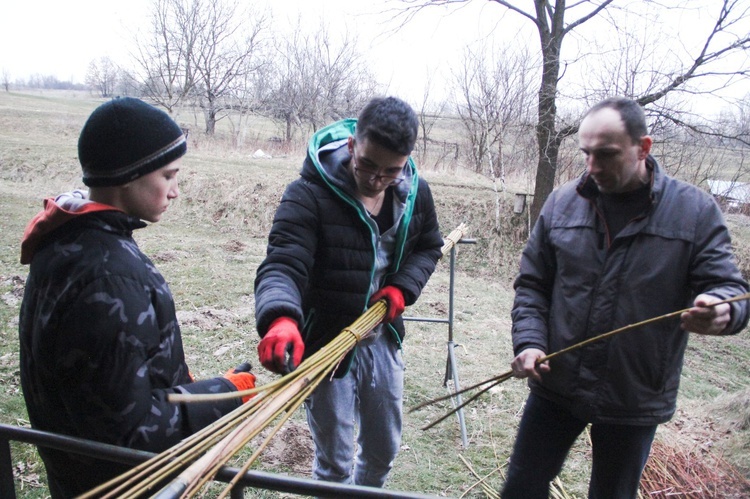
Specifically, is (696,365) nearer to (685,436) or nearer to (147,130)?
(685,436)

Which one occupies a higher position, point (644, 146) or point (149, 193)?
point (644, 146)

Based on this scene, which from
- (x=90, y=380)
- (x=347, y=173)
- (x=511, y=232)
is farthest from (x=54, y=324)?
(x=511, y=232)

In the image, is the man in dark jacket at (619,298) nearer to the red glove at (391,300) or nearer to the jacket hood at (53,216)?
the red glove at (391,300)

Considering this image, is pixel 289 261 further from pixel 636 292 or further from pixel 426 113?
pixel 426 113

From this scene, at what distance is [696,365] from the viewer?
529 centimetres

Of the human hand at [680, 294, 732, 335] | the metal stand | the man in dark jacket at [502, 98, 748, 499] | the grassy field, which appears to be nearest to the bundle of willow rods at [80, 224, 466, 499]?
the man in dark jacket at [502, 98, 748, 499]

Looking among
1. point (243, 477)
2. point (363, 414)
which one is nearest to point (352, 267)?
point (363, 414)

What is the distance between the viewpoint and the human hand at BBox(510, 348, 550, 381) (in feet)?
5.64

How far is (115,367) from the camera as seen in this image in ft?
3.42

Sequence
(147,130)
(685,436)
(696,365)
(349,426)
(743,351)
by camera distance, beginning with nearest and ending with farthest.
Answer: (147,130) < (349,426) < (685,436) < (696,365) < (743,351)

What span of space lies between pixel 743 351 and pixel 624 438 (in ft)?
18.0

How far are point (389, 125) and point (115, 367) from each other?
1.01 m

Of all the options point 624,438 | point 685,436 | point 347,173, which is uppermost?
point 347,173

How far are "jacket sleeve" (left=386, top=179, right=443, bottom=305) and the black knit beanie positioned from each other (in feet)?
3.31
